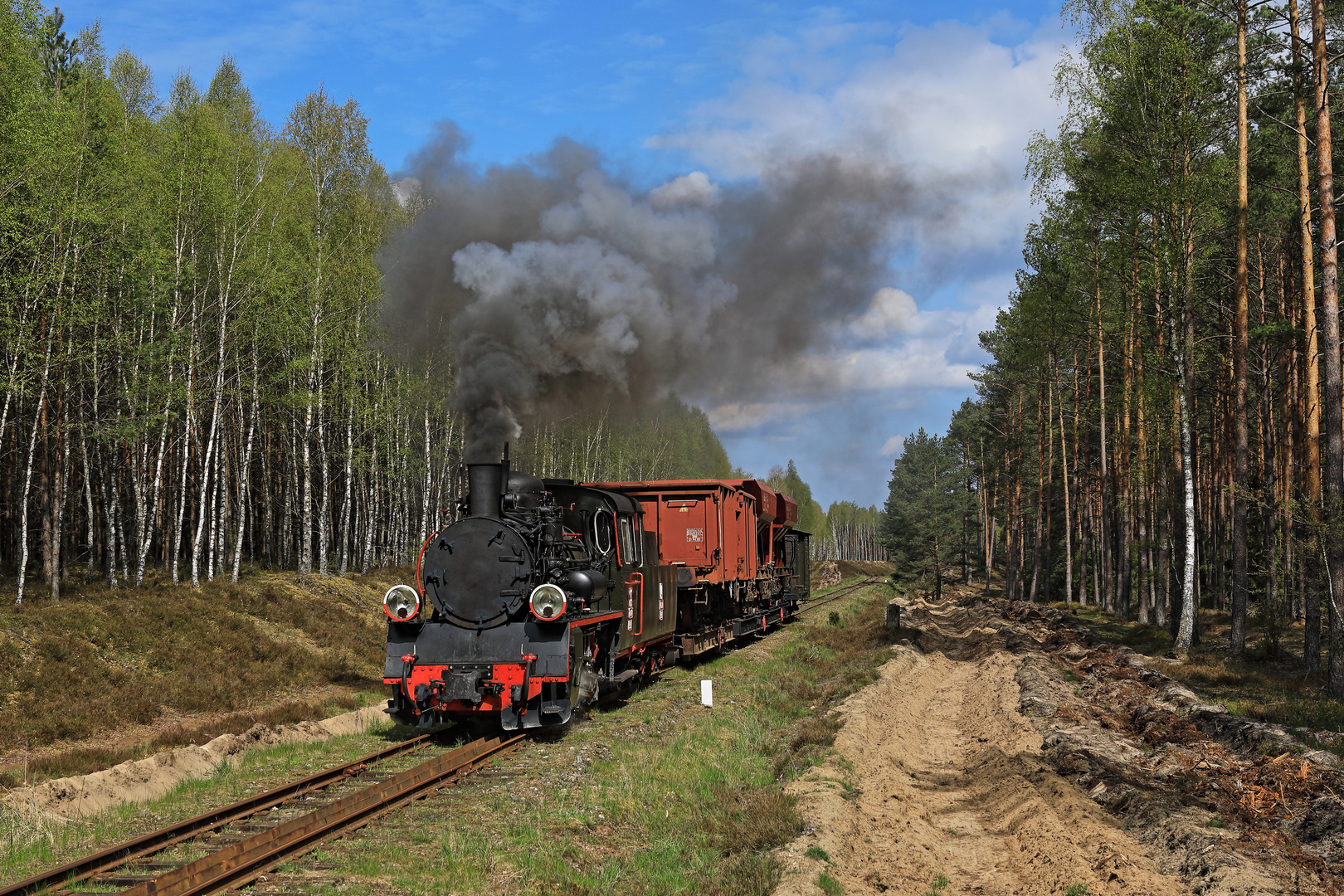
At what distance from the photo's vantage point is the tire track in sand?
22.7ft

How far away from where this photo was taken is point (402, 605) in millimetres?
10414

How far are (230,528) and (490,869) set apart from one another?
30.2m

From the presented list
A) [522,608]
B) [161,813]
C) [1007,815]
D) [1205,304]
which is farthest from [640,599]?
[1205,304]

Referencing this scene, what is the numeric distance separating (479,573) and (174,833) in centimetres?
426

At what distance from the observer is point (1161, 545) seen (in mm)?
22781

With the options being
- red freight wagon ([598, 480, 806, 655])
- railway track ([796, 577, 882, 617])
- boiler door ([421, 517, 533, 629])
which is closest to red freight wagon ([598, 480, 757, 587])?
red freight wagon ([598, 480, 806, 655])

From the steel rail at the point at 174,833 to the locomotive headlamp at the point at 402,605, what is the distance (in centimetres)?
156

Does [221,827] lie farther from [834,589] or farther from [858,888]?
[834,589]

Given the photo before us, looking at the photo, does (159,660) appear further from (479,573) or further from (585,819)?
(585,819)

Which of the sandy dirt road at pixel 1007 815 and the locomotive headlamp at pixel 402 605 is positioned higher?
the locomotive headlamp at pixel 402 605

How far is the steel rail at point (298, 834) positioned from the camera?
18.5 ft

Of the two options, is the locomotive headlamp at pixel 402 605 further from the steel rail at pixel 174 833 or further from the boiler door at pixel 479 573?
the steel rail at pixel 174 833

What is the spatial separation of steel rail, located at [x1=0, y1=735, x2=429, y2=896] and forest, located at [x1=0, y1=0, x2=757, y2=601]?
9.94m

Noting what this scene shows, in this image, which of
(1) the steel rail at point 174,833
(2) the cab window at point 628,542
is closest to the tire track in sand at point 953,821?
(2) the cab window at point 628,542
